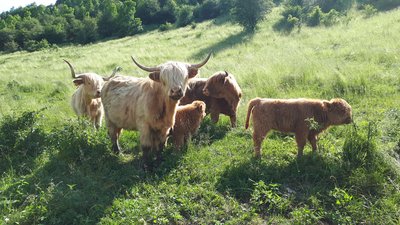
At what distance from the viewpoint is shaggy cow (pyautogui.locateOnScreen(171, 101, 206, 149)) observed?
21.5ft

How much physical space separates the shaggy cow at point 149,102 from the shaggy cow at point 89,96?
853 mm

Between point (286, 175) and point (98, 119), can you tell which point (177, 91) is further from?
point (98, 119)

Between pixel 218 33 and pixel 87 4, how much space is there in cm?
4287

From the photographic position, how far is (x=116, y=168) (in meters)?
6.10

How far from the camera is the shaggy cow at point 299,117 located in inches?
224

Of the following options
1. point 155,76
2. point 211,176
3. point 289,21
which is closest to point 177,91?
point 155,76

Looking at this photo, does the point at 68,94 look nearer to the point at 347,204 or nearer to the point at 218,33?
the point at 347,204

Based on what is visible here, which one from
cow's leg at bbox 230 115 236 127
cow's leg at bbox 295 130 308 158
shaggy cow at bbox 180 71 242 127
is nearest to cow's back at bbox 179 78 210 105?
shaggy cow at bbox 180 71 242 127

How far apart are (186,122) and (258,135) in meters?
1.37

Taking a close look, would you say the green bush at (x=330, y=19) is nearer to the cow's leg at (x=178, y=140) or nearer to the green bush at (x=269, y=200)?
the cow's leg at (x=178, y=140)

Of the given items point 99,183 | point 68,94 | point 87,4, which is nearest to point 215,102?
point 99,183

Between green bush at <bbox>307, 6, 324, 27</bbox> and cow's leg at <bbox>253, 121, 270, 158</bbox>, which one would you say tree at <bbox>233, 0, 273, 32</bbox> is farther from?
cow's leg at <bbox>253, 121, 270, 158</bbox>

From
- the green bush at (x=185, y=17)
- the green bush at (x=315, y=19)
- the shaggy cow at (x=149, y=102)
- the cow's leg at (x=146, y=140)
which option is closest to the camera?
the shaggy cow at (x=149, y=102)

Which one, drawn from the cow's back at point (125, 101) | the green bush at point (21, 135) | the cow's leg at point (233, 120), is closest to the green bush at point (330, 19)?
the cow's leg at point (233, 120)
